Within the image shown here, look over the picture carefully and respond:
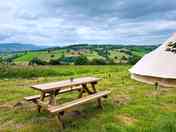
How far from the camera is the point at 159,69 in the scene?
35.7 ft

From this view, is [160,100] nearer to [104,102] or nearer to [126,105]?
[126,105]

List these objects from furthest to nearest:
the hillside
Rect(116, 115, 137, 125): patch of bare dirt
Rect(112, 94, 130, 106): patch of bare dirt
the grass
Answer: the hillside, Rect(112, 94, 130, 106): patch of bare dirt, Rect(116, 115, 137, 125): patch of bare dirt, the grass

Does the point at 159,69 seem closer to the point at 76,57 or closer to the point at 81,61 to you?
the point at 81,61

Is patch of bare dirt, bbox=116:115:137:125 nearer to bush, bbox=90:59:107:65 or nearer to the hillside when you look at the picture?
the hillside

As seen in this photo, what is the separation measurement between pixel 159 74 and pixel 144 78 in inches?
50.1

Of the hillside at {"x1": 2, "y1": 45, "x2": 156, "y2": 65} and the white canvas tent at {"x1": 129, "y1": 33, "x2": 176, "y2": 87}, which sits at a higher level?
the white canvas tent at {"x1": 129, "y1": 33, "x2": 176, "y2": 87}

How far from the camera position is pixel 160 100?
7.70 metres

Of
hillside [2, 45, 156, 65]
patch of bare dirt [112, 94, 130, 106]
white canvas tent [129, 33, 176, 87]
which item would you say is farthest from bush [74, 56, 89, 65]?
patch of bare dirt [112, 94, 130, 106]

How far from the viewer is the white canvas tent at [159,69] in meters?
10.4

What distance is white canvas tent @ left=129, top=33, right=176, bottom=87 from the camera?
1041 cm

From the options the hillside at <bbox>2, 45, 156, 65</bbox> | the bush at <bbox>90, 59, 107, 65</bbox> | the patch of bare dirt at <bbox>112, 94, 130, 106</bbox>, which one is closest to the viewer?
the patch of bare dirt at <bbox>112, 94, 130, 106</bbox>

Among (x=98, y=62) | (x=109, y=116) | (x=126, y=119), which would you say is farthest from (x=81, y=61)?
(x=126, y=119)

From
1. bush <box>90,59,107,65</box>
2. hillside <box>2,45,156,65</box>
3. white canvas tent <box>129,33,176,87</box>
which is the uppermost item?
white canvas tent <box>129,33,176,87</box>

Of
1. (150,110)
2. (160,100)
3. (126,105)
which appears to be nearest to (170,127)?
(150,110)
